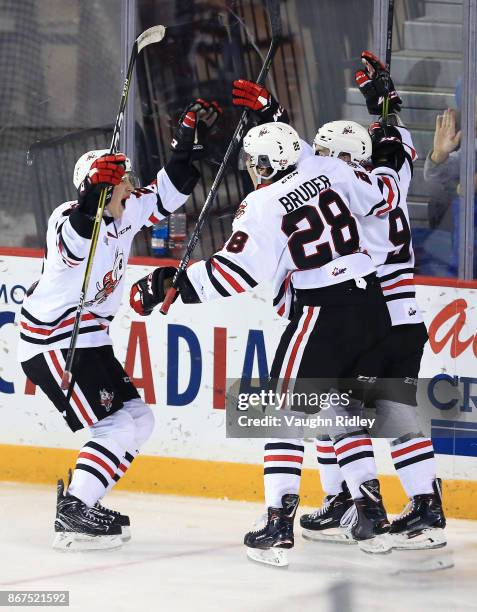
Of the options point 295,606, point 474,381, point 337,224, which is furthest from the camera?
point 474,381

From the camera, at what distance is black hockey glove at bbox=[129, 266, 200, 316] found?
424 centimetres

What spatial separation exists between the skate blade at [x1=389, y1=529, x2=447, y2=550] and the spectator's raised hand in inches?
55.5

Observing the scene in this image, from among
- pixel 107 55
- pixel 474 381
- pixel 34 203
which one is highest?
pixel 107 55

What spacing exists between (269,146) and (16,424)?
1773 mm

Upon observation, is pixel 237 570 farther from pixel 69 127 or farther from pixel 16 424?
pixel 69 127

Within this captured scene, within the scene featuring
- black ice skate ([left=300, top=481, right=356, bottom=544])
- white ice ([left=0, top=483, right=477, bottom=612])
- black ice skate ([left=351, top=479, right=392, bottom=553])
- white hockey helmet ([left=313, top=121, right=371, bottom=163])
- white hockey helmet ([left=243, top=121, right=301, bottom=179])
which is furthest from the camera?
black ice skate ([left=300, top=481, right=356, bottom=544])

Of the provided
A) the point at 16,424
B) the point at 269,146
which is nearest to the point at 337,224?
the point at 269,146

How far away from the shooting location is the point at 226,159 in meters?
4.67

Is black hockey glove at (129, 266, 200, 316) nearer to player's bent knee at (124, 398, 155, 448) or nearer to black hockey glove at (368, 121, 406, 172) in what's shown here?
player's bent knee at (124, 398, 155, 448)

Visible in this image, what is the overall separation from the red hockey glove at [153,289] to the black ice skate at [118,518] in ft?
2.22

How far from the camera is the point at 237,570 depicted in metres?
4.25

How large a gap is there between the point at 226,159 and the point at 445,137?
2.96 ft

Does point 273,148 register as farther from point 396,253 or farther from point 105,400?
point 105,400

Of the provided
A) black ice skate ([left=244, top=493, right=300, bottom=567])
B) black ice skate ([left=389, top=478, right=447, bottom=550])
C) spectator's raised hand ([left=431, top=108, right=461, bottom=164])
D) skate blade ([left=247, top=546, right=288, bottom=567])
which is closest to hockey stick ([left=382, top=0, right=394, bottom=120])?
spectator's raised hand ([left=431, top=108, right=461, bottom=164])
